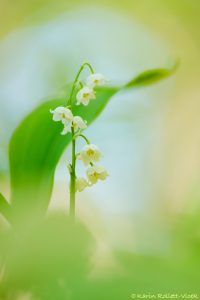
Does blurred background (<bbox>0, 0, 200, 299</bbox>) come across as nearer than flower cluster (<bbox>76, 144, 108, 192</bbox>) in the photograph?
No

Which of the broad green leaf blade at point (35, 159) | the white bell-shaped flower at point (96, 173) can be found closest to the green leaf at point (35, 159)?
the broad green leaf blade at point (35, 159)

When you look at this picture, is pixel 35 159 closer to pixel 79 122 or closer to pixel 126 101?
pixel 79 122

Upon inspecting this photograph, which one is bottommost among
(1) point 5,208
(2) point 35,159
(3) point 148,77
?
(1) point 5,208

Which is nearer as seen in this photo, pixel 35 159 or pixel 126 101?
pixel 35 159

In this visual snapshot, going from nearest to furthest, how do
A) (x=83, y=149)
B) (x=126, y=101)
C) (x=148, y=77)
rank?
(x=83, y=149) → (x=148, y=77) → (x=126, y=101)

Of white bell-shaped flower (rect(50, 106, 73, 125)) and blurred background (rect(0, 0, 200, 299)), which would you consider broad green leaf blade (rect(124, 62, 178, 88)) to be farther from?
white bell-shaped flower (rect(50, 106, 73, 125))

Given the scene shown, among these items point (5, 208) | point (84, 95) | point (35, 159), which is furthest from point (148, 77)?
point (5, 208)

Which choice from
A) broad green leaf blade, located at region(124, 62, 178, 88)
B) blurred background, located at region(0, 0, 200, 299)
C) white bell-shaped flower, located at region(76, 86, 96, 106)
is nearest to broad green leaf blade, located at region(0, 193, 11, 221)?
blurred background, located at region(0, 0, 200, 299)
